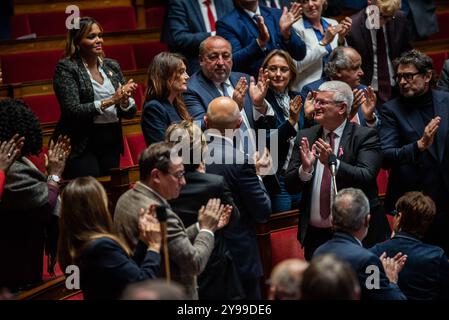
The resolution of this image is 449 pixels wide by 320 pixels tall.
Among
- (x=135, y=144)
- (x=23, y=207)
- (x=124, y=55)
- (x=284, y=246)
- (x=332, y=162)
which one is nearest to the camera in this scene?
(x=23, y=207)

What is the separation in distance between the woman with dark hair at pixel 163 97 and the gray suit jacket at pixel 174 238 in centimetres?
65

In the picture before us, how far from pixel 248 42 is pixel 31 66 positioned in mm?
1005

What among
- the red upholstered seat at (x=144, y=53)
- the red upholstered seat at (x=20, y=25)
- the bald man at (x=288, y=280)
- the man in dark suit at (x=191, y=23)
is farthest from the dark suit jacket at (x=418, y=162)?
the red upholstered seat at (x=20, y=25)

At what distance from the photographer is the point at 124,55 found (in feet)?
12.1

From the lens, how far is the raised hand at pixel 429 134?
2391mm

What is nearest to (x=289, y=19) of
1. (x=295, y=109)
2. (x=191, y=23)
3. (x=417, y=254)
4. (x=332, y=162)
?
(x=191, y=23)

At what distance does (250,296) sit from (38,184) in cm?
58

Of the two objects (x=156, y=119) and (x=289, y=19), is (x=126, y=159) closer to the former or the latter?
(x=156, y=119)

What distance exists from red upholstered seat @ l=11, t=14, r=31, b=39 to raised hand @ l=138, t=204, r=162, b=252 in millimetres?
2396

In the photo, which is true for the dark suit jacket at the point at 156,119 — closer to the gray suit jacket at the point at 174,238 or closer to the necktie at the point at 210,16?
the gray suit jacket at the point at 174,238

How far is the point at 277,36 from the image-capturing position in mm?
3033

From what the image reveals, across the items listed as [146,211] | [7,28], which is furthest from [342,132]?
[7,28]

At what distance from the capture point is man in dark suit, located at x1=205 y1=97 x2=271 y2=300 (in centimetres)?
206
